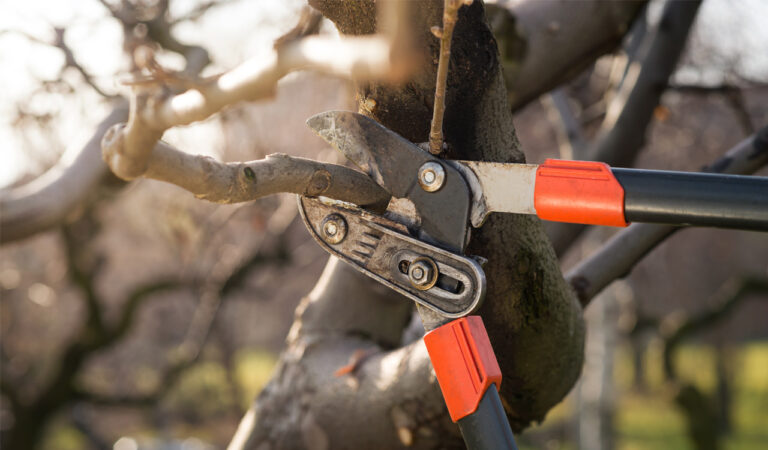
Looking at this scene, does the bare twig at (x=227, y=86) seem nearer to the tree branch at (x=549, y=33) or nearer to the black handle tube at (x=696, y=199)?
the black handle tube at (x=696, y=199)

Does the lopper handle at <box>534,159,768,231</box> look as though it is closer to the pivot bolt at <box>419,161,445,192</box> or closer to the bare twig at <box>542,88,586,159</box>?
the pivot bolt at <box>419,161,445,192</box>

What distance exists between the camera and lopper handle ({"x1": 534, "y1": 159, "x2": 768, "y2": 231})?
103 centimetres

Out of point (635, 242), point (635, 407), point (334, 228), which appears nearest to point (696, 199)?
point (334, 228)

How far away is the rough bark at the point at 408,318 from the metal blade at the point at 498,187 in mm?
92

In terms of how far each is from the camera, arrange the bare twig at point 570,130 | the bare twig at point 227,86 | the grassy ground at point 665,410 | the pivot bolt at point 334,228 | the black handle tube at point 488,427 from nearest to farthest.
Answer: the bare twig at point 227,86 → the black handle tube at point 488,427 → the pivot bolt at point 334,228 → the bare twig at point 570,130 → the grassy ground at point 665,410

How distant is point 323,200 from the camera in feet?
4.12

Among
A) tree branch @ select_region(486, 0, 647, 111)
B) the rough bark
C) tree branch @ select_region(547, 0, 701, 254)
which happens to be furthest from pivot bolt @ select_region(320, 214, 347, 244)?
tree branch @ select_region(547, 0, 701, 254)

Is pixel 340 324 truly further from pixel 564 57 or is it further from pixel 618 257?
pixel 564 57

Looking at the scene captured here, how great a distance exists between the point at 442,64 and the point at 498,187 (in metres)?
0.26

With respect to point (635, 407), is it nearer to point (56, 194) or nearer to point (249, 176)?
point (56, 194)

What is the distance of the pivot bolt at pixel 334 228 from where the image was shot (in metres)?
1.27

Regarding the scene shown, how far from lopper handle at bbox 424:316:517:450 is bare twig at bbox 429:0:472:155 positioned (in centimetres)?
32

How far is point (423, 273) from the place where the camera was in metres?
1.20

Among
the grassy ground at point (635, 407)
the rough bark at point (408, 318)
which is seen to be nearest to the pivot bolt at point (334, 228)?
the rough bark at point (408, 318)
